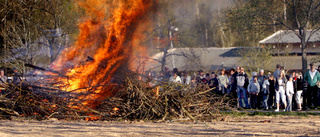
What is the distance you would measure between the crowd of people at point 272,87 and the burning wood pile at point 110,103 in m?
3.34

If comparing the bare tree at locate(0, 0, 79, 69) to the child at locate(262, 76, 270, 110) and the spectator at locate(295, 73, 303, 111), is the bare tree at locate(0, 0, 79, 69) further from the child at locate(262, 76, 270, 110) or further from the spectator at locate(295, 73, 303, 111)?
the spectator at locate(295, 73, 303, 111)

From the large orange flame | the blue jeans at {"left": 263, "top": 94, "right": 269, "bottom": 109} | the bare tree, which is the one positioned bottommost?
the blue jeans at {"left": 263, "top": 94, "right": 269, "bottom": 109}

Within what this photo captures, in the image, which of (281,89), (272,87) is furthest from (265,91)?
(281,89)

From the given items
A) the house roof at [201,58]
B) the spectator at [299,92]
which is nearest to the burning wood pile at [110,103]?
the spectator at [299,92]

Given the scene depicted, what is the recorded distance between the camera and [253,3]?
70.8 ft

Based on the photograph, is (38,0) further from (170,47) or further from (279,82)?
(279,82)

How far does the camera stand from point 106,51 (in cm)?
1123

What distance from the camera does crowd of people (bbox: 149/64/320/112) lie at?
14562mm

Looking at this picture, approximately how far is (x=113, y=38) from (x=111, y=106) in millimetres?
2187

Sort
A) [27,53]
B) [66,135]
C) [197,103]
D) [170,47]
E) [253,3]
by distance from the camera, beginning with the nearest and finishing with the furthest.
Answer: [66,135] < [197,103] < [27,53] < [253,3] < [170,47]

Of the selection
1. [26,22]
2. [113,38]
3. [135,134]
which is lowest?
[135,134]

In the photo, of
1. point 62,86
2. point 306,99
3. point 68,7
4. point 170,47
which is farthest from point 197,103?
point 170,47

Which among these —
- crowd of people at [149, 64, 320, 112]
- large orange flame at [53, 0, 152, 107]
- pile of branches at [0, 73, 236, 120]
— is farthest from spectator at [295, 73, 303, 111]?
large orange flame at [53, 0, 152, 107]

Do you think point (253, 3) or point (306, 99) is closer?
point (306, 99)
